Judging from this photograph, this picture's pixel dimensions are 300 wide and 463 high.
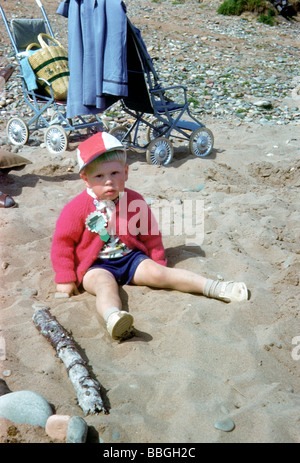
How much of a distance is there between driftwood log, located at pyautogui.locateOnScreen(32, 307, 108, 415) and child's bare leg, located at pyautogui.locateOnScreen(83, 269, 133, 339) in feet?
0.79

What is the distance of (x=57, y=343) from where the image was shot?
8.64ft

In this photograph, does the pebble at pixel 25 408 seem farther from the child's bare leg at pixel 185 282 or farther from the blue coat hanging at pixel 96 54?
the blue coat hanging at pixel 96 54

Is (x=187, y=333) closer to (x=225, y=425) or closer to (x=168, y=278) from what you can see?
(x=168, y=278)

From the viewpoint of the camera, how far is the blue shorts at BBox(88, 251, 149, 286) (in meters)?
3.37

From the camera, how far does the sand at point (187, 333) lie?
7.06ft

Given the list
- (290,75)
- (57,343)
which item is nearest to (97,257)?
(57,343)

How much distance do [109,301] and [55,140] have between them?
3.91 meters

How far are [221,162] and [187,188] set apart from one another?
980 millimetres

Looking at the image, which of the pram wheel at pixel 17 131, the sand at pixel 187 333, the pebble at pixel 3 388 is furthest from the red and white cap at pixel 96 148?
the pram wheel at pixel 17 131

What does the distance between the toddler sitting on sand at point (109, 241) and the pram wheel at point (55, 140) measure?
126 inches

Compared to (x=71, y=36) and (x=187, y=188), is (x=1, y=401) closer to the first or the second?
(x=187, y=188)

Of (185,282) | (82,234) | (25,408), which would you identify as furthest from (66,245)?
(25,408)

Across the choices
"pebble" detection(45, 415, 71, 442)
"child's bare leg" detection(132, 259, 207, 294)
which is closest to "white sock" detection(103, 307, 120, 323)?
"child's bare leg" detection(132, 259, 207, 294)

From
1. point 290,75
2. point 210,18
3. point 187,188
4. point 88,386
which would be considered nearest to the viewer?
point 88,386
